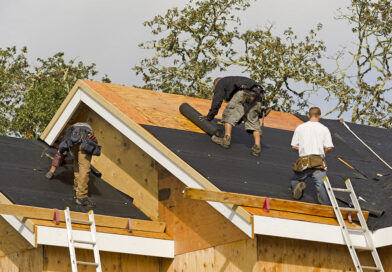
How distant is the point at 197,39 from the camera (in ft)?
94.6

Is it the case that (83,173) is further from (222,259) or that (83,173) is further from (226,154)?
(222,259)

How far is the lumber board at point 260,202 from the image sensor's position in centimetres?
995

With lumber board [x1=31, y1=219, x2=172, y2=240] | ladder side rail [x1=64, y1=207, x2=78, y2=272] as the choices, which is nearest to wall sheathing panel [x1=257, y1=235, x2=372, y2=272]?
Answer: lumber board [x1=31, y1=219, x2=172, y2=240]

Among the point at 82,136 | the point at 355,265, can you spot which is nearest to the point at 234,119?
the point at 82,136

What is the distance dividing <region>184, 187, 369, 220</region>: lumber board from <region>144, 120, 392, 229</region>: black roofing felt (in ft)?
1.98

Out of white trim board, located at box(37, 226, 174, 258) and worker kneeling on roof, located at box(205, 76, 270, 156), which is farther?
worker kneeling on roof, located at box(205, 76, 270, 156)

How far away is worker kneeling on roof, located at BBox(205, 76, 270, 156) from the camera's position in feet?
42.3

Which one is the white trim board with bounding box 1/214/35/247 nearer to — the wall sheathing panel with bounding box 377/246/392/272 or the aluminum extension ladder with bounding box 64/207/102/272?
the aluminum extension ladder with bounding box 64/207/102/272

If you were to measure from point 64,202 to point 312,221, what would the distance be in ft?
13.9

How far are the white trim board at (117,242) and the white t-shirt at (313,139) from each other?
2829 millimetres

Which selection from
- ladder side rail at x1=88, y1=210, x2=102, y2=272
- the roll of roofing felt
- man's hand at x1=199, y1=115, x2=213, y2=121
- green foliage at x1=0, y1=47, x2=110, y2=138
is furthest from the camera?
green foliage at x1=0, y1=47, x2=110, y2=138

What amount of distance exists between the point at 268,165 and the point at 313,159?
1525 millimetres

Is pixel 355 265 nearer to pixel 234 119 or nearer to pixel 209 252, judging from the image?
pixel 209 252

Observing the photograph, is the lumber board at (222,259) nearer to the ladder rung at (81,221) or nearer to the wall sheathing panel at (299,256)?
the wall sheathing panel at (299,256)
